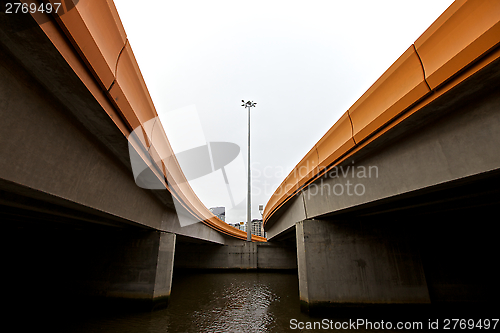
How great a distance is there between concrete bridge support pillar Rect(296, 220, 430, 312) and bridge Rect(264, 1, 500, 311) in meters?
0.03

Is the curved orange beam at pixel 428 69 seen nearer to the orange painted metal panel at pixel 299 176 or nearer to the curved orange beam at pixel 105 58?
the orange painted metal panel at pixel 299 176

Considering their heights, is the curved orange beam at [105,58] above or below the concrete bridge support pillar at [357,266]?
above

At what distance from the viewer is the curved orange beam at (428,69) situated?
2967 millimetres

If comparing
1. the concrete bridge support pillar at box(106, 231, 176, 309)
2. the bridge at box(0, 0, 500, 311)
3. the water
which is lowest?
the water

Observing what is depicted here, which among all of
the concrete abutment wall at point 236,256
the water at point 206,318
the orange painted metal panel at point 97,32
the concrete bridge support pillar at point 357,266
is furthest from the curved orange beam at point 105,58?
the concrete abutment wall at point 236,256

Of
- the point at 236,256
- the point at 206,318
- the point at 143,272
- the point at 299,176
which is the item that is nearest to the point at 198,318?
the point at 206,318

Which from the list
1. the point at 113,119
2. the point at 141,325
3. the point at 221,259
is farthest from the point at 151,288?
the point at 221,259

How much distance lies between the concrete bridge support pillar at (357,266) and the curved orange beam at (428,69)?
3.83m

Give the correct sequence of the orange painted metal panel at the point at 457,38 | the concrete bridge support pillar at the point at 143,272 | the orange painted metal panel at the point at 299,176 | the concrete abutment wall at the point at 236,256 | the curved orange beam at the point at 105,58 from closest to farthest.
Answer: the curved orange beam at the point at 105,58, the orange painted metal panel at the point at 457,38, the orange painted metal panel at the point at 299,176, the concrete bridge support pillar at the point at 143,272, the concrete abutment wall at the point at 236,256

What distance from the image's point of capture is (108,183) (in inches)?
212

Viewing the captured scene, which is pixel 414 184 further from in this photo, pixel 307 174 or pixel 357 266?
pixel 357 266

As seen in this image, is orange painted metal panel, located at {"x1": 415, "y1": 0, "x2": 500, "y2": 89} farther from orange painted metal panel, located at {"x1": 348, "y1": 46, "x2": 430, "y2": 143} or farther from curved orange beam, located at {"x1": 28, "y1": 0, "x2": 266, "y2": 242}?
curved orange beam, located at {"x1": 28, "y1": 0, "x2": 266, "y2": 242}

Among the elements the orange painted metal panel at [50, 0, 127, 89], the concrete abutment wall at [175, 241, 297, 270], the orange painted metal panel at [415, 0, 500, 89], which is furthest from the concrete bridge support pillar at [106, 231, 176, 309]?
the concrete abutment wall at [175, 241, 297, 270]

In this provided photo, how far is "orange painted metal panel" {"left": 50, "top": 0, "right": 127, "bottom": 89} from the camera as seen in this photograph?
249 centimetres
